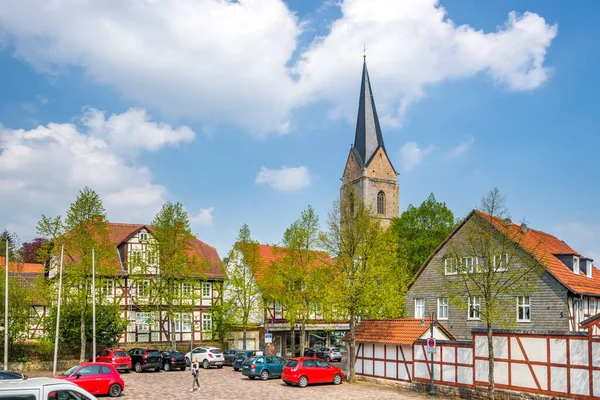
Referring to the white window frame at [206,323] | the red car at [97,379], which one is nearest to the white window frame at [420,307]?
the white window frame at [206,323]

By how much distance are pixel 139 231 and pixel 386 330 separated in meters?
27.0

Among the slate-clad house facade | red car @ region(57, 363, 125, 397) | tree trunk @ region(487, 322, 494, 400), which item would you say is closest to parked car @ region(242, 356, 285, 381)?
red car @ region(57, 363, 125, 397)

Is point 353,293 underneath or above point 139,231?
underneath

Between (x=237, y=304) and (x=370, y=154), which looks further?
(x=370, y=154)

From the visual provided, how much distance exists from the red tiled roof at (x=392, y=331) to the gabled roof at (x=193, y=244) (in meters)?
19.9

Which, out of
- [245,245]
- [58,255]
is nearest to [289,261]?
[245,245]

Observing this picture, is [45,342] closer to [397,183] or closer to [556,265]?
[556,265]

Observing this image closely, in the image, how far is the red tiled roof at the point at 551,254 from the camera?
3506 centimetres

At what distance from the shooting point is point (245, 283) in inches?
2124

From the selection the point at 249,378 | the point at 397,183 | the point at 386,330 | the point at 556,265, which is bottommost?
the point at 249,378

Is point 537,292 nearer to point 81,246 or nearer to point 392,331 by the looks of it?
point 392,331

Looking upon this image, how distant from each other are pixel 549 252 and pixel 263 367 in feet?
64.3

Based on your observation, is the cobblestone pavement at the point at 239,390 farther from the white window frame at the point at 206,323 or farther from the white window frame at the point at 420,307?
the white window frame at the point at 206,323

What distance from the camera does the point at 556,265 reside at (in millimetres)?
37625
